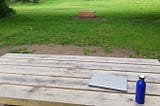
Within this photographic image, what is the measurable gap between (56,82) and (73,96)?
15.0 inches

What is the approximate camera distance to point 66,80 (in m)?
2.82

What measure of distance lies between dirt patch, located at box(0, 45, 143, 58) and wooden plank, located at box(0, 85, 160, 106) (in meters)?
4.77

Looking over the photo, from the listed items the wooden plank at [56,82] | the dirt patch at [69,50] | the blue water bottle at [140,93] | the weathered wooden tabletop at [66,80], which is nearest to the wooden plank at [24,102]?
the weathered wooden tabletop at [66,80]

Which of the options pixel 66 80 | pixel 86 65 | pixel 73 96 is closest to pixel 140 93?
pixel 73 96

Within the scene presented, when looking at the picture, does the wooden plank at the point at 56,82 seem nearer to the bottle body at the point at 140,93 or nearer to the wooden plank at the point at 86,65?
the bottle body at the point at 140,93

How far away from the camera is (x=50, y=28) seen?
1212cm

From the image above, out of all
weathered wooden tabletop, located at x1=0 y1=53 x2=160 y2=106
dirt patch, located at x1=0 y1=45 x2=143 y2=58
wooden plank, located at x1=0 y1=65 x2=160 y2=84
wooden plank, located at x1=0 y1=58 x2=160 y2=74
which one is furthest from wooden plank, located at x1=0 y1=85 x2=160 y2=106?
dirt patch, located at x1=0 y1=45 x2=143 y2=58

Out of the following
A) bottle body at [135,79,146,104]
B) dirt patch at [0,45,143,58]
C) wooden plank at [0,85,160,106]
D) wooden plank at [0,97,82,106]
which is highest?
bottle body at [135,79,146,104]

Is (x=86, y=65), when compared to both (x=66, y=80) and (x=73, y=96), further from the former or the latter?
(x=73, y=96)

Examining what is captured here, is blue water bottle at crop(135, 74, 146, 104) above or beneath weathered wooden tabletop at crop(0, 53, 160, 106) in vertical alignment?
above

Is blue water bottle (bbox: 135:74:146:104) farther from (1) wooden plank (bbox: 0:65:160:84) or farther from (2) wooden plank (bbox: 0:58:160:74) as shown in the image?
(2) wooden plank (bbox: 0:58:160:74)

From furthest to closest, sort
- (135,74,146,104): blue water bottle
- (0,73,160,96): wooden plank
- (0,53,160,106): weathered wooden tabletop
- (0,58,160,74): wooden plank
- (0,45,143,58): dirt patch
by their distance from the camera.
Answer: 1. (0,45,143,58): dirt patch
2. (0,58,160,74): wooden plank
3. (0,73,160,96): wooden plank
4. (0,53,160,106): weathered wooden tabletop
5. (135,74,146,104): blue water bottle

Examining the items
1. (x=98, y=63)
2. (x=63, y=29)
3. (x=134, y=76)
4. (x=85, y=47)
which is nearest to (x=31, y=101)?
(x=134, y=76)

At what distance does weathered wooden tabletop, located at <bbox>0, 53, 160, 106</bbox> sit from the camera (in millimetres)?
2379
